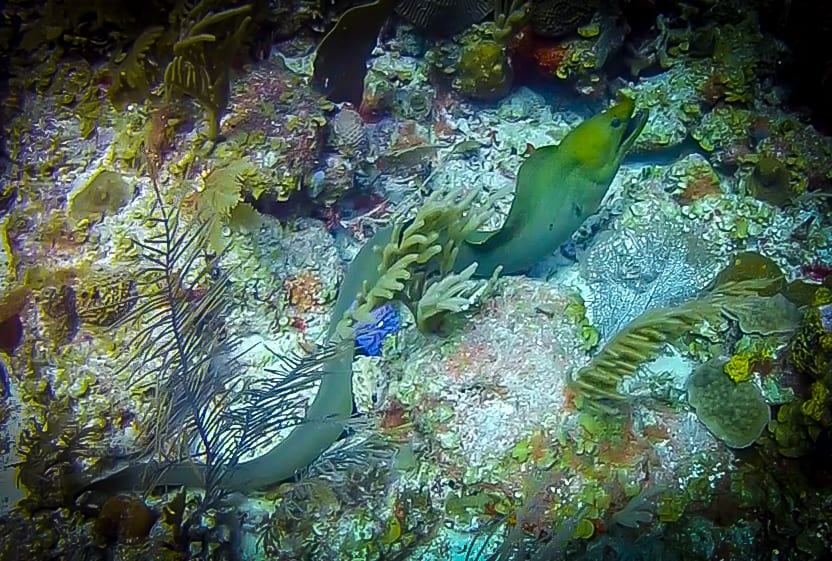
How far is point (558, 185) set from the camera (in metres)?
3.56

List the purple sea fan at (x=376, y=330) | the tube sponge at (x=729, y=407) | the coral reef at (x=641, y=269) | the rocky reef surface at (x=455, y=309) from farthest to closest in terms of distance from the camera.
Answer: the coral reef at (x=641, y=269) < the purple sea fan at (x=376, y=330) < the tube sponge at (x=729, y=407) < the rocky reef surface at (x=455, y=309)

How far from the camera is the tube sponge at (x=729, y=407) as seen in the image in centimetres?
305

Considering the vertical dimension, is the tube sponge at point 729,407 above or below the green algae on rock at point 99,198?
below

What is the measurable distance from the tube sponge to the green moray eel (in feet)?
3.78

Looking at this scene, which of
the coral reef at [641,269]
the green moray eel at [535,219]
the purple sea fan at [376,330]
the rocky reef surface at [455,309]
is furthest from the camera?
the coral reef at [641,269]

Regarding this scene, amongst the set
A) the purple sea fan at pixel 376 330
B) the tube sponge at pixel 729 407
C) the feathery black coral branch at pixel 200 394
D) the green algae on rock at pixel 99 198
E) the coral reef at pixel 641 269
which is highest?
the green algae on rock at pixel 99 198

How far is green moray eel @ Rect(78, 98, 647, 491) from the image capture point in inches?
129

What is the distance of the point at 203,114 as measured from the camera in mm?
4020

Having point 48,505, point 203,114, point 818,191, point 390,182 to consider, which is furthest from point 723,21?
point 48,505

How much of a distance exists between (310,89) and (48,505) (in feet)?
9.17

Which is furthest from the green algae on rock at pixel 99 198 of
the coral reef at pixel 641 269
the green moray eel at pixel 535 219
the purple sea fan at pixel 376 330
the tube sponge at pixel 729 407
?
the tube sponge at pixel 729 407

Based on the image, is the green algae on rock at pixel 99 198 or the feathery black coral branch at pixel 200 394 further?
the green algae on rock at pixel 99 198

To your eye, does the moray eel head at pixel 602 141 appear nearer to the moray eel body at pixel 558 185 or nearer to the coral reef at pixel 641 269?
the moray eel body at pixel 558 185

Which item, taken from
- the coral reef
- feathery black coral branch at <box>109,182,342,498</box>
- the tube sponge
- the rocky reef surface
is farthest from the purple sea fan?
the tube sponge
